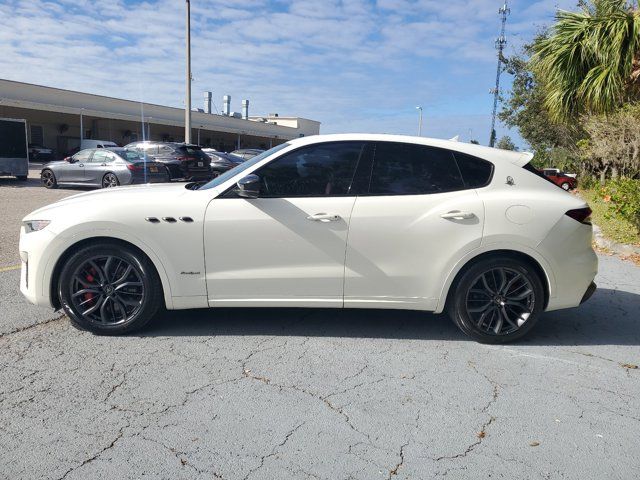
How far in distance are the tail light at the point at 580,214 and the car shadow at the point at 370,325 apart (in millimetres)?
1027

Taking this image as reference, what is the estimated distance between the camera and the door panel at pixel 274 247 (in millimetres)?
4105

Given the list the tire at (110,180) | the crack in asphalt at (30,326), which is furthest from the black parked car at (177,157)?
the crack in asphalt at (30,326)

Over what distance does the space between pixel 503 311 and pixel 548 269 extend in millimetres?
474

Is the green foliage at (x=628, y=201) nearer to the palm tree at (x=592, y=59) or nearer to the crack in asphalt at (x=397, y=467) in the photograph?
the palm tree at (x=592, y=59)

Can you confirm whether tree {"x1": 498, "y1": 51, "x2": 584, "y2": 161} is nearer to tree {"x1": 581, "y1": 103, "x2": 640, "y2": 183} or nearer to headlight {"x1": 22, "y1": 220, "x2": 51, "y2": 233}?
tree {"x1": 581, "y1": 103, "x2": 640, "y2": 183}

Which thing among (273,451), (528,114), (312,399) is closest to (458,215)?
(312,399)

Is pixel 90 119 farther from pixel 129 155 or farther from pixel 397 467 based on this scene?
pixel 397 467

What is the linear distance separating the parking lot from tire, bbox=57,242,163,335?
5.6 inches

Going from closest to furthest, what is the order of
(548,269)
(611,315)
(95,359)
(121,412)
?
(121,412) → (95,359) → (548,269) → (611,315)

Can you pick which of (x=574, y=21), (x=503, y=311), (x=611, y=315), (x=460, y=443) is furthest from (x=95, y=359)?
(x=574, y=21)

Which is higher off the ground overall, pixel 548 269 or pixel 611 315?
pixel 548 269

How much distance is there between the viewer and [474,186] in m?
4.27

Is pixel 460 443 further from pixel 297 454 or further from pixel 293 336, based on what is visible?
pixel 293 336

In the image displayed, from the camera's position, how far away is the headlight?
13.7 feet
